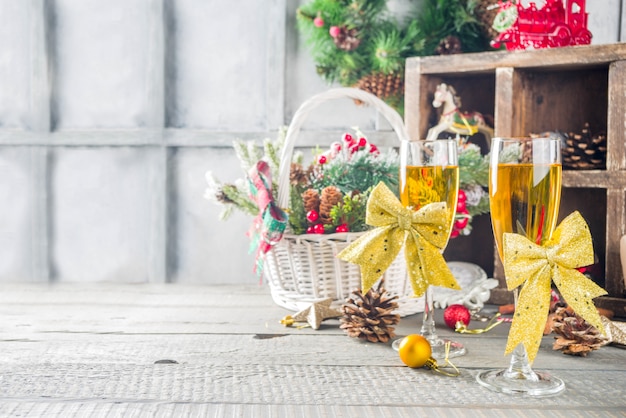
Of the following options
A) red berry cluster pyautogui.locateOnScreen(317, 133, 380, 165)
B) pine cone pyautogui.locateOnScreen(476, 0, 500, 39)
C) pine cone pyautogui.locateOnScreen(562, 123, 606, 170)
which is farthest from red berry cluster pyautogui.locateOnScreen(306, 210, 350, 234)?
pine cone pyautogui.locateOnScreen(476, 0, 500, 39)

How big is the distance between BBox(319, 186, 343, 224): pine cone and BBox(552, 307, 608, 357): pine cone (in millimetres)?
429

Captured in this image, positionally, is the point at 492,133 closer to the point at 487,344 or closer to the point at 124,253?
the point at 487,344

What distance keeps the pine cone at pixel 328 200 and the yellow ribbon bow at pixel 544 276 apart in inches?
18.2

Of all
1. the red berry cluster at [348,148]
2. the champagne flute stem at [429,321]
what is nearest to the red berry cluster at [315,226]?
the red berry cluster at [348,148]

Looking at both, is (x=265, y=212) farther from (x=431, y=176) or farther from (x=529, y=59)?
(x=529, y=59)

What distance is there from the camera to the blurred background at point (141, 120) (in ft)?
6.75

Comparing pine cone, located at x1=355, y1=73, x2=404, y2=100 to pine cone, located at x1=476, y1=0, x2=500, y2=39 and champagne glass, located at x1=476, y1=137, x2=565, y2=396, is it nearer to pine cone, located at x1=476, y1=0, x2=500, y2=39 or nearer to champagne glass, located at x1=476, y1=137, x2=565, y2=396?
pine cone, located at x1=476, y1=0, x2=500, y2=39

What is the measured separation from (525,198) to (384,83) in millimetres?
1077

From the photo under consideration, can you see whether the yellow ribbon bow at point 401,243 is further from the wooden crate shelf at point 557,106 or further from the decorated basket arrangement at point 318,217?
the wooden crate shelf at point 557,106

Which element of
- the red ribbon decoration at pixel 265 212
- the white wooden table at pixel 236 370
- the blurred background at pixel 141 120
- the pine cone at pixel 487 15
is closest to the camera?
the white wooden table at pixel 236 370

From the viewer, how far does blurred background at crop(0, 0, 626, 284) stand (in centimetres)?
206

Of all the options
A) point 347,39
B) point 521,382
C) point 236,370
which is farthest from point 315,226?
point 347,39

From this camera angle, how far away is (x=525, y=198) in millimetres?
803

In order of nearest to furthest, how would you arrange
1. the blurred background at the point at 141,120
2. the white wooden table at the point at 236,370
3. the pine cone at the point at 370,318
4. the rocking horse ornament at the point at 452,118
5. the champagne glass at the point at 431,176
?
the white wooden table at the point at 236,370, the champagne glass at the point at 431,176, the pine cone at the point at 370,318, the rocking horse ornament at the point at 452,118, the blurred background at the point at 141,120
